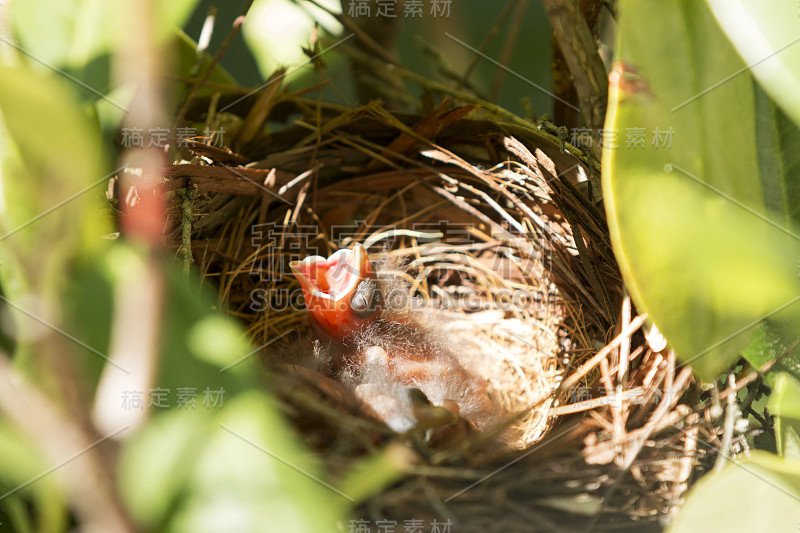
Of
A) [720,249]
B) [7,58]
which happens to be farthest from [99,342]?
[720,249]

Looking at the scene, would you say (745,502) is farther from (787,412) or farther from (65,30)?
(65,30)

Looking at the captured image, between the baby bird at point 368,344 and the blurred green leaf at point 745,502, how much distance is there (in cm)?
48

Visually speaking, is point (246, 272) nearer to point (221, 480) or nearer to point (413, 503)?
point (413, 503)

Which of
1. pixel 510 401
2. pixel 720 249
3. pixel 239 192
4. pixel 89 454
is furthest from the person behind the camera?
pixel 510 401

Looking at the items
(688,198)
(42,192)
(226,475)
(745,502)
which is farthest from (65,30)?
(745,502)

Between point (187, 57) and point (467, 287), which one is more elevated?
point (187, 57)

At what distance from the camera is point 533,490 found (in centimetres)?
56

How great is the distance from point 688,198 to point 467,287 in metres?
0.69

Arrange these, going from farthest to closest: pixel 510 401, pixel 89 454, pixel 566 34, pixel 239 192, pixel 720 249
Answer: pixel 510 401
pixel 239 192
pixel 566 34
pixel 720 249
pixel 89 454

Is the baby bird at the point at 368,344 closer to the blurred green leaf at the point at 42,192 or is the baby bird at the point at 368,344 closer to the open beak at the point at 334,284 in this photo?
the open beak at the point at 334,284

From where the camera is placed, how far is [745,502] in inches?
17.2

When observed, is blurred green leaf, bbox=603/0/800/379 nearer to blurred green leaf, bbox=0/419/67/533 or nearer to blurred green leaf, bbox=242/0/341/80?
blurred green leaf, bbox=0/419/67/533

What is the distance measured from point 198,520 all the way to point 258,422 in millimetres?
64

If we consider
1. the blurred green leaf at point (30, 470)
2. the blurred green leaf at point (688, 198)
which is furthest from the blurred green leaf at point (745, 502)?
the blurred green leaf at point (30, 470)
